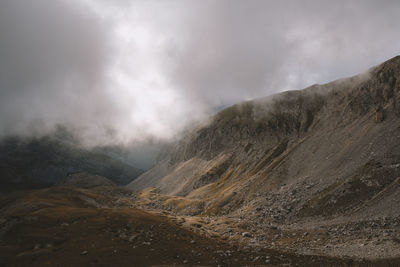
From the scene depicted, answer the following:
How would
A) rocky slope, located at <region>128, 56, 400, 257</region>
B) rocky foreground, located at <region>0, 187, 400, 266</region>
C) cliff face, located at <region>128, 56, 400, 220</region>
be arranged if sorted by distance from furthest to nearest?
cliff face, located at <region>128, 56, 400, 220</region> < rocky slope, located at <region>128, 56, 400, 257</region> < rocky foreground, located at <region>0, 187, 400, 266</region>

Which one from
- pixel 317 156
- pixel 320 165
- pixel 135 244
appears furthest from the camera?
pixel 317 156

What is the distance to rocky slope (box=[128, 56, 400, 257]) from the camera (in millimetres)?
47500

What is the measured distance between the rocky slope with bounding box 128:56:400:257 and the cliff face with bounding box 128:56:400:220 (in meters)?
0.27

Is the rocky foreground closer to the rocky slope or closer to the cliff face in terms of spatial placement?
the rocky slope

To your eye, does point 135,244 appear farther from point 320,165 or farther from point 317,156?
point 317,156

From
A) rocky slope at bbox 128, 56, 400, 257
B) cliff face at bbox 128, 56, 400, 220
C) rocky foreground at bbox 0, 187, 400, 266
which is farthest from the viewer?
cliff face at bbox 128, 56, 400, 220

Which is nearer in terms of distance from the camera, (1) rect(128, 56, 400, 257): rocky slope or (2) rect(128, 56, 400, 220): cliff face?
(1) rect(128, 56, 400, 257): rocky slope

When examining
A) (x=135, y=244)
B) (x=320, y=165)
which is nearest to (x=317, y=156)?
(x=320, y=165)

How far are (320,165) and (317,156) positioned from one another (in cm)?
760

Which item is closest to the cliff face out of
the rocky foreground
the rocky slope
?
the rocky slope

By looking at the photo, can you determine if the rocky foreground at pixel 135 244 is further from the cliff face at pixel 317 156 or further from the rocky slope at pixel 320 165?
the cliff face at pixel 317 156

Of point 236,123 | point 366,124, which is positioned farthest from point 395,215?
point 236,123

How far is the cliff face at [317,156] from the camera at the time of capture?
5381 centimetres

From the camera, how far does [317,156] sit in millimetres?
80062
